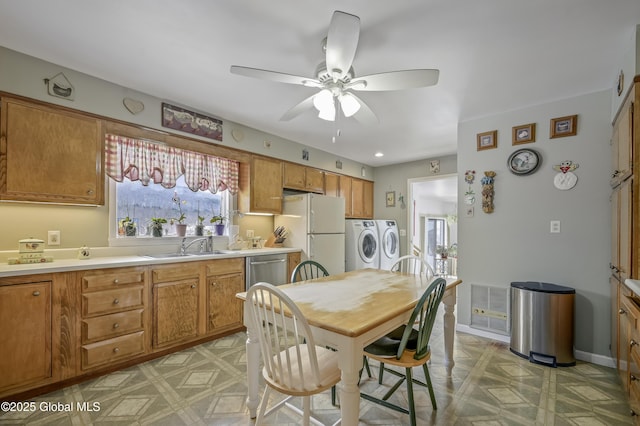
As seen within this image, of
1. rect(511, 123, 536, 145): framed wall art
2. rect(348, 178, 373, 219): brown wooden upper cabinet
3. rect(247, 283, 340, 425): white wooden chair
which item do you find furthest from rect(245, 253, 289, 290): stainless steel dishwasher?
rect(511, 123, 536, 145): framed wall art

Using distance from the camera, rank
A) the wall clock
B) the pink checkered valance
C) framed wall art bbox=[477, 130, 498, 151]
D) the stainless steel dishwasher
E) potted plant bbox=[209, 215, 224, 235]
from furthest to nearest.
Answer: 1. potted plant bbox=[209, 215, 224, 235]
2. the stainless steel dishwasher
3. framed wall art bbox=[477, 130, 498, 151]
4. the wall clock
5. the pink checkered valance

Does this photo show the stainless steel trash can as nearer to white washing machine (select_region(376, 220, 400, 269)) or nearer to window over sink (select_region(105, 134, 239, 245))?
white washing machine (select_region(376, 220, 400, 269))

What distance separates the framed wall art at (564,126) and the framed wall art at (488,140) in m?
0.47

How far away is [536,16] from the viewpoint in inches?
65.4

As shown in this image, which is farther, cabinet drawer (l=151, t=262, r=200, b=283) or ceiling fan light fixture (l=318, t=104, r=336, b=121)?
cabinet drawer (l=151, t=262, r=200, b=283)

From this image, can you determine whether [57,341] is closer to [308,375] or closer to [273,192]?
[308,375]

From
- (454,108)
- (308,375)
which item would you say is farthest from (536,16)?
(308,375)

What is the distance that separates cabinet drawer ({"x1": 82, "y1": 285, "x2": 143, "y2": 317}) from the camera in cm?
215

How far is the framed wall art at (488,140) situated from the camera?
10.2 ft

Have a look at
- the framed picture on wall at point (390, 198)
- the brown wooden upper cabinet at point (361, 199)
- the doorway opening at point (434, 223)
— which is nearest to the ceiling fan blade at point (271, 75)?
the brown wooden upper cabinet at point (361, 199)

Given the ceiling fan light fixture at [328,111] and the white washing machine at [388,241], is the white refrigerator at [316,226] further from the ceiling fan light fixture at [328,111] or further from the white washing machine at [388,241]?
the ceiling fan light fixture at [328,111]

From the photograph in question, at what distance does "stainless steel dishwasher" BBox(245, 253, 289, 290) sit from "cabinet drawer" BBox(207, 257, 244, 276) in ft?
0.30

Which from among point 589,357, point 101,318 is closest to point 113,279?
point 101,318

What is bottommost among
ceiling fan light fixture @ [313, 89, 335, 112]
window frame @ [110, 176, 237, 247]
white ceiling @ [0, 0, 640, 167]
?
window frame @ [110, 176, 237, 247]
